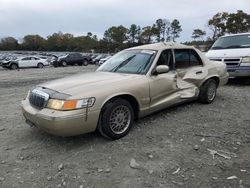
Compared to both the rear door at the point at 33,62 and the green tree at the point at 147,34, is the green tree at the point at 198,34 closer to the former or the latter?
the green tree at the point at 147,34

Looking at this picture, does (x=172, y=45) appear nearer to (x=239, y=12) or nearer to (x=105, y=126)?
(x=105, y=126)

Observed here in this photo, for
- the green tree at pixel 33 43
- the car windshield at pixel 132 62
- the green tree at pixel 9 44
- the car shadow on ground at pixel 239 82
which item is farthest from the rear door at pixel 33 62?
the green tree at pixel 9 44

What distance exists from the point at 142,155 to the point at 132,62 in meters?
2.14

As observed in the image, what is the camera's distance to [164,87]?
5492 mm

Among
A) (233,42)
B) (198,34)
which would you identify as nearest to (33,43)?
(198,34)

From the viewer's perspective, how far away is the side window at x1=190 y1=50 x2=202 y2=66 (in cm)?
651

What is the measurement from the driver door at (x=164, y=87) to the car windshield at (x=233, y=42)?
205 inches

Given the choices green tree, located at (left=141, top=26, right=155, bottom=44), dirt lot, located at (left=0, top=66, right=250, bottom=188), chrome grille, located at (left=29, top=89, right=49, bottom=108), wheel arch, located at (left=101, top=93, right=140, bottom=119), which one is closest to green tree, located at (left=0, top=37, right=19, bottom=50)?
green tree, located at (left=141, top=26, right=155, bottom=44)

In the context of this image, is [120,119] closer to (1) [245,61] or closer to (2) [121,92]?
(2) [121,92]

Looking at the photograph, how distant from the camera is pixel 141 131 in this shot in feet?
16.7

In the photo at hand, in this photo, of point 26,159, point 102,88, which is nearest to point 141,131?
point 102,88

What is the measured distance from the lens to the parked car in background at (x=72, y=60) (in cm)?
3338

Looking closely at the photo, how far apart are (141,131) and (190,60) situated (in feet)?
7.53

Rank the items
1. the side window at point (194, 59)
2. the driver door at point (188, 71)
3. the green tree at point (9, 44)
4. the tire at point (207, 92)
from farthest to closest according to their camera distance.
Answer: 1. the green tree at point (9, 44)
2. the tire at point (207, 92)
3. the side window at point (194, 59)
4. the driver door at point (188, 71)
